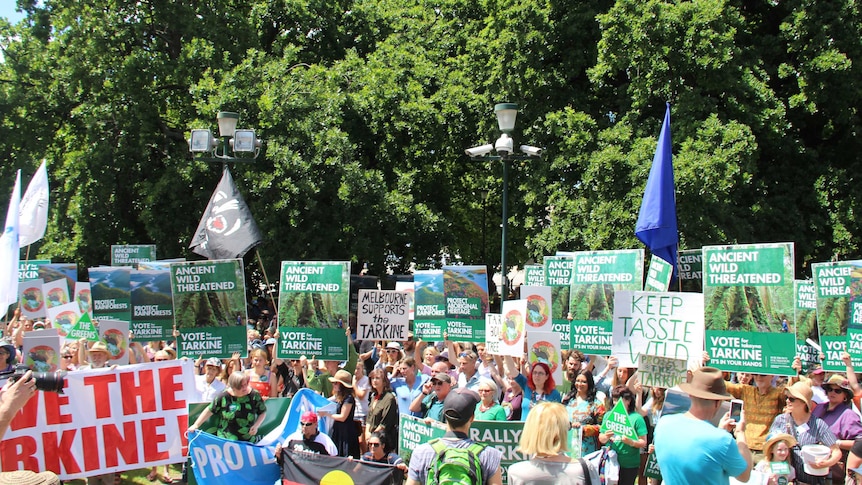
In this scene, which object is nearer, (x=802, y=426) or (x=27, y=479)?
(x=27, y=479)

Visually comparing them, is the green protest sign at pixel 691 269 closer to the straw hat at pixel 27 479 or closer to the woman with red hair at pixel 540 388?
the woman with red hair at pixel 540 388

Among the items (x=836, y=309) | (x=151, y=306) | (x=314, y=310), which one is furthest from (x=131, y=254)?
(x=836, y=309)

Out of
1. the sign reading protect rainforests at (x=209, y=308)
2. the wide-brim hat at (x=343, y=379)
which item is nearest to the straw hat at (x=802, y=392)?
the wide-brim hat at (x=343, y=379)

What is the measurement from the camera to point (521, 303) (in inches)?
378

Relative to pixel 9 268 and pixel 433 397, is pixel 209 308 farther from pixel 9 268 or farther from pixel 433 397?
pixel 433 397

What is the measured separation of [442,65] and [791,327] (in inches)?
696

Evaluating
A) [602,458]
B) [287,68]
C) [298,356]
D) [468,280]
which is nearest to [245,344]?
[298,356]

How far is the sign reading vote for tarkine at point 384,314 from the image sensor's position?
11945 millimetres

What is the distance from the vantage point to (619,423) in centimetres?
754

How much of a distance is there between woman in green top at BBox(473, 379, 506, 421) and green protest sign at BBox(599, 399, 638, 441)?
0.90 m

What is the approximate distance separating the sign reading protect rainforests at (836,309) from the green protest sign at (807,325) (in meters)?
1.29

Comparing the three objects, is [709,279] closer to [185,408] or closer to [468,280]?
[468,280]

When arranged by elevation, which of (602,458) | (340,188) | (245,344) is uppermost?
(340,188)

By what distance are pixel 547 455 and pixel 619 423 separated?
292cm
